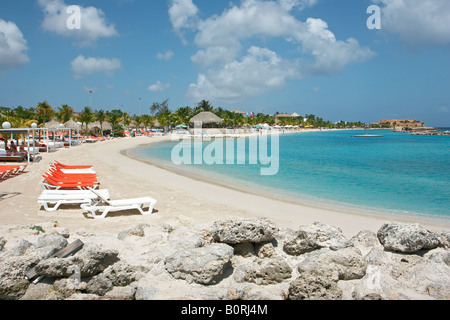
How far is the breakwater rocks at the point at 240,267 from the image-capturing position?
3.72 meters

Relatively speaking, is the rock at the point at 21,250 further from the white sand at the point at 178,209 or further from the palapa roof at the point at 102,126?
the palapa roof at the point at 102,126

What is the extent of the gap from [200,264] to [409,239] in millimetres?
3036

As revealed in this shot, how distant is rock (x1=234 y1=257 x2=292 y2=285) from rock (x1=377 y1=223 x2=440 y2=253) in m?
1.71

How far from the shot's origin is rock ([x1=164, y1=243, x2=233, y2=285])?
403 centimetres

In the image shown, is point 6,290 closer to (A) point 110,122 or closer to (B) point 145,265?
(B) point 145,265

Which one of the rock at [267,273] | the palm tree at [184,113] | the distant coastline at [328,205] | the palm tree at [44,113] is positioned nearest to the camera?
the rock at [267,273]

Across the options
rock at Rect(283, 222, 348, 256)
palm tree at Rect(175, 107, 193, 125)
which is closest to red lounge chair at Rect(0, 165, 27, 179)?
rock at Rect(283, 222, 348, 256)

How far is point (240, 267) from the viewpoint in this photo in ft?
14.2

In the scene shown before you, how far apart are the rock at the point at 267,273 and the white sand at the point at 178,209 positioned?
→ 357 centimetres

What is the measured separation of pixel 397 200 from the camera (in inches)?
453

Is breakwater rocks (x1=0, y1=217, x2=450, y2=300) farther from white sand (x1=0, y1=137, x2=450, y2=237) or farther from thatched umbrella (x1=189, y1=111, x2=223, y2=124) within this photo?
thatched umbrella (x1=189, y1=111, x2=223, y2=124)

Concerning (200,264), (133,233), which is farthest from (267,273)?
(133,233)

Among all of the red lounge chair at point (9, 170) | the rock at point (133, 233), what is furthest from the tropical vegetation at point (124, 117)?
the rock at point (133, 233)
